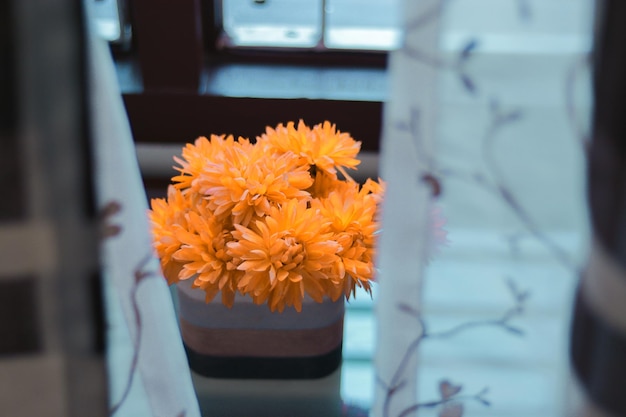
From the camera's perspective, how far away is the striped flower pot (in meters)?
0.82

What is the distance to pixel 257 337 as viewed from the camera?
2.73 ft

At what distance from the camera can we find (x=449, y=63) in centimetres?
52

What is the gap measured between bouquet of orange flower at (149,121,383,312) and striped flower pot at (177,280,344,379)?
0.03 m

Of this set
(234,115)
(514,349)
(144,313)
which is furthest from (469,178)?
(234,115)

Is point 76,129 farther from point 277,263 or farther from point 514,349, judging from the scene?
point 514,349

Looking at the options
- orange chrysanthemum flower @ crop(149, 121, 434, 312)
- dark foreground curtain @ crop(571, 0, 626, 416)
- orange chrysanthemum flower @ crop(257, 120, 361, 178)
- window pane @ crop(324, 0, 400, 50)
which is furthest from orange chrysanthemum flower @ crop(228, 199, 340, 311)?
window pane @ crop(324, 0, 400, 50)

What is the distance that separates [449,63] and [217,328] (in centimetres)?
44

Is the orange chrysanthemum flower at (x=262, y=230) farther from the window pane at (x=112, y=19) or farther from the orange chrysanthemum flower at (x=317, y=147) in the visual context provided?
the window pane at (x=112, y=19)

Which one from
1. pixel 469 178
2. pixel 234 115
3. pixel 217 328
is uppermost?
pixel 469 178

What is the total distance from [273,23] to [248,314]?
2.93 feet

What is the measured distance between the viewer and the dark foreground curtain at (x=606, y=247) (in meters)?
0.46

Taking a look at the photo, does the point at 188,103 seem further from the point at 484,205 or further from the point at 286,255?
the point at 484,205

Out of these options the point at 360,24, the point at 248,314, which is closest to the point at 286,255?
the point at 248,314

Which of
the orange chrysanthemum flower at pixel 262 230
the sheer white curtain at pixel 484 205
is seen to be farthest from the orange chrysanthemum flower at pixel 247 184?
the sheer white curtain at pixel 484 205
